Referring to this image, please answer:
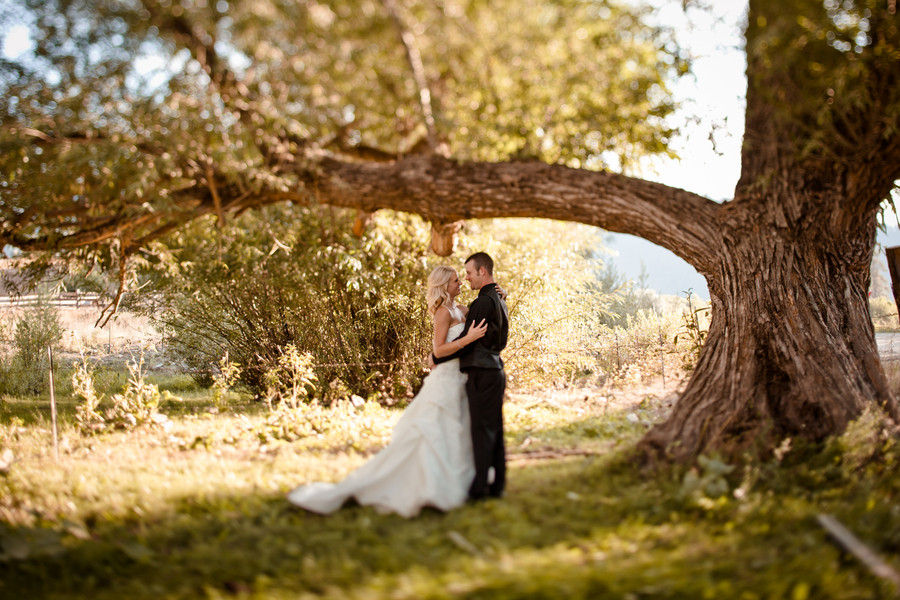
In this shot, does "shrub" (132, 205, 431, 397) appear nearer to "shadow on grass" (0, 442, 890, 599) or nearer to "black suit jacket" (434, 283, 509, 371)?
"black suit jacket" (434, 283, 509, 371)

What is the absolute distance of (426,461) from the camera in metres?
4.79

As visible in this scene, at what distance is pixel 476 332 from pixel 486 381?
41 centimetres

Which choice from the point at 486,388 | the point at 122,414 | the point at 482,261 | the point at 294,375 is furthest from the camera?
the point at 294,375

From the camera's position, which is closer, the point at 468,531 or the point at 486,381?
the point at 468,531

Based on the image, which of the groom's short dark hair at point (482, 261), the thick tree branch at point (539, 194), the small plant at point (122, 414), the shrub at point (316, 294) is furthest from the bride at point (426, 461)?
the small plant at point (122, 414)

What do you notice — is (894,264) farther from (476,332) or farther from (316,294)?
(316,294)

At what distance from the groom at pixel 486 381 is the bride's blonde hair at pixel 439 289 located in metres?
0.27

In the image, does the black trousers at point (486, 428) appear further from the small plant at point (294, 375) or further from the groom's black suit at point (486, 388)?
the small plant at point (294, 375)

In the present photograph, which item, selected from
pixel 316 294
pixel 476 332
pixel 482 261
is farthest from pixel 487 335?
pixel 316 294

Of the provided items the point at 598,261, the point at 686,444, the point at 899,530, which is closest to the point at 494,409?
the point at 686,444

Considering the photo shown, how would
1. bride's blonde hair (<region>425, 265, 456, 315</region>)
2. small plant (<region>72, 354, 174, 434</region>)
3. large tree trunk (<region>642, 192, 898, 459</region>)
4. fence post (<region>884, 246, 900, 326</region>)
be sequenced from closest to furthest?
1. large tree trunk (<region>642, 192, 898, 459</region>)
2. bride's blonde hair (<region>425, 265, 456, 315</region>)
3. fence post (<region>884, 246, 900, 326</region>)
4. small plant (<region>72, 354, 174, 434</region>)

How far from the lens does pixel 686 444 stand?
202 inches

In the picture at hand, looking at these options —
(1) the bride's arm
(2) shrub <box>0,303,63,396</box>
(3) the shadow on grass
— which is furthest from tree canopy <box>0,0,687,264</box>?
(2) shrub <box>0,303,63,396</box>

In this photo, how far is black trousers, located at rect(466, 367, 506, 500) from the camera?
4.81 m
